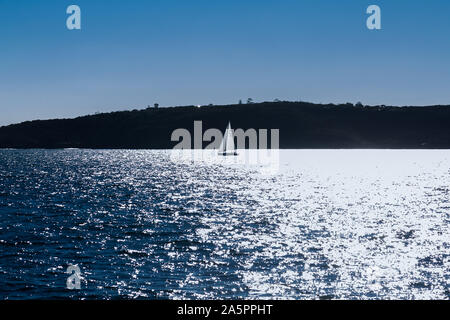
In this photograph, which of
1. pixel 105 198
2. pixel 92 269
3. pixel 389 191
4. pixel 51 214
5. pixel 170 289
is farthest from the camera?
pixel 389 191

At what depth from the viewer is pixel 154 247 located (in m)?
45.6

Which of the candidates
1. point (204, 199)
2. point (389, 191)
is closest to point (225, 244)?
point (204, 199)

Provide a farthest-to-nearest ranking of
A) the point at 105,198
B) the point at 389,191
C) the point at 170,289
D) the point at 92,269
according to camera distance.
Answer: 1. the point at 389,191
2. the point at 105,198
3. the point at 92,269
4. the point at 170,289

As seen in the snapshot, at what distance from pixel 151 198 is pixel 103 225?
3351 centimetres

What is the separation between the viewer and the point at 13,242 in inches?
1802

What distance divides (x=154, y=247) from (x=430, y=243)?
26.1m

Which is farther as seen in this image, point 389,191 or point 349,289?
point 389,191

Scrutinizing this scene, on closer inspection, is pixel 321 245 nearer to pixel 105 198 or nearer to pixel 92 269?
pixel 92 269

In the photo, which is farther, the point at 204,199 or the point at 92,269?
the point at 204,199
